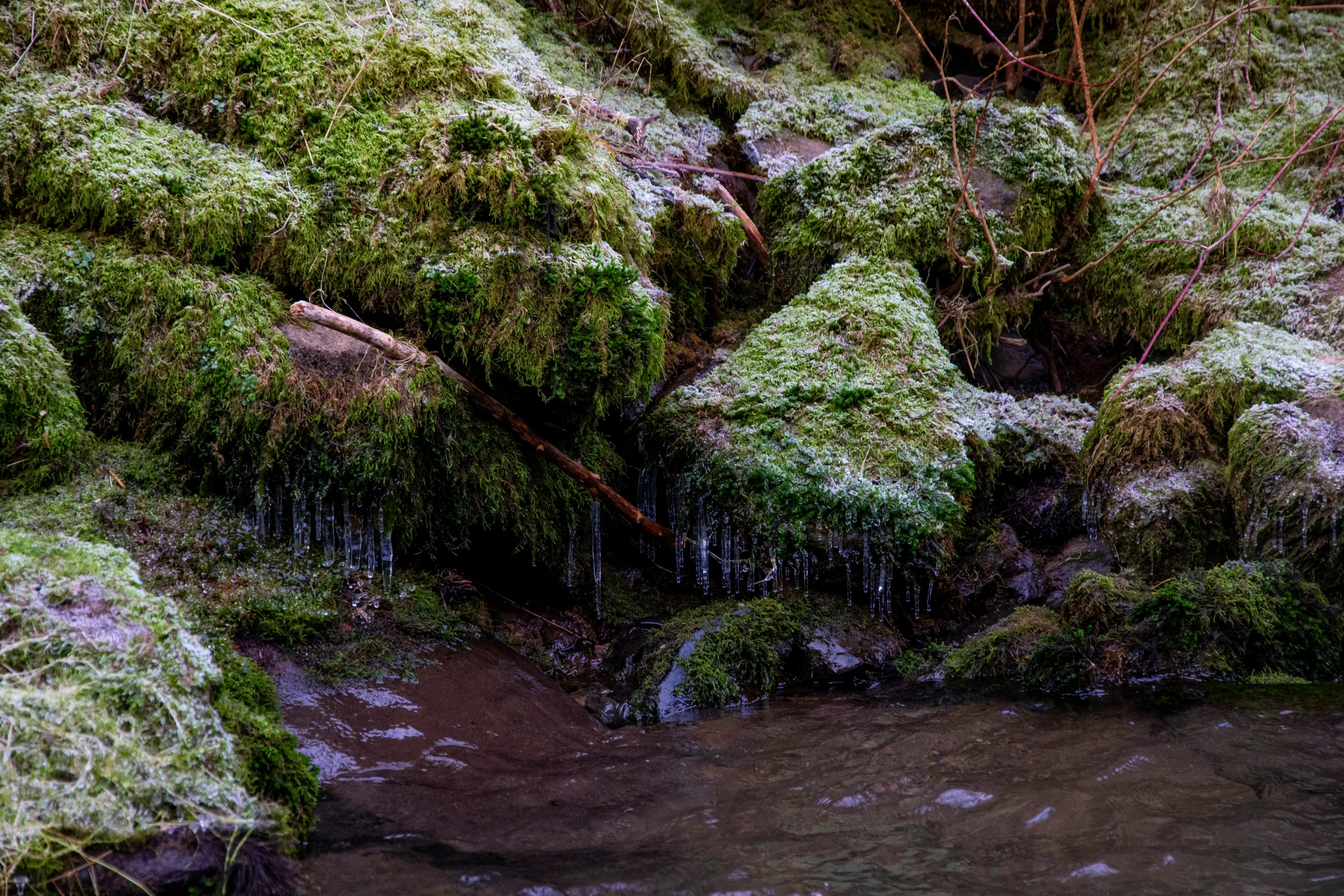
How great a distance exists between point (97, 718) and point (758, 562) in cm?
334

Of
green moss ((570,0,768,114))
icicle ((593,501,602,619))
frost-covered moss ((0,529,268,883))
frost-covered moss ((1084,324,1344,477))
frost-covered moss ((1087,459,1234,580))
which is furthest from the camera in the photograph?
green moss ((570,0,768,114))

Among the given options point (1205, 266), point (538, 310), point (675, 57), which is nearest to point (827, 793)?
point (538, 310)

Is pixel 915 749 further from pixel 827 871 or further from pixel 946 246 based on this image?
pixel 946 246

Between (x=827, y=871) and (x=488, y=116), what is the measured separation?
4.03m

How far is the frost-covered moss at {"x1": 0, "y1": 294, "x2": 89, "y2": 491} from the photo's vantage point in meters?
3.75

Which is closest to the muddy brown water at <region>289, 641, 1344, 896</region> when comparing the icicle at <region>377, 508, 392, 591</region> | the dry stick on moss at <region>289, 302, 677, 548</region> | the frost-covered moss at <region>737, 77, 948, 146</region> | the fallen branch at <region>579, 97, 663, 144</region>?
the icicle at <region>377, 508, 392, 591</region>

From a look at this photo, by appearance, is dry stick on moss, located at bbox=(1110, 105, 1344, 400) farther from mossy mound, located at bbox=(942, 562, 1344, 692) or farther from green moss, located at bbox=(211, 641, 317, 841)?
green moss, located at bbox=(211, 641, 317, 841)

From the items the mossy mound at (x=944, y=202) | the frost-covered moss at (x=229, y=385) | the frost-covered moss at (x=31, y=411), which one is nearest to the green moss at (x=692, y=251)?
the mossy mound at (x=944, y=202)

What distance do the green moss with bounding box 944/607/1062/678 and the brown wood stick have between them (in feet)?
10.6

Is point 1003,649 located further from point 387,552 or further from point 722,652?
point 387,552

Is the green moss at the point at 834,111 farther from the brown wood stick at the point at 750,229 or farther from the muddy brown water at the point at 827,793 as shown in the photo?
the muddy brown water at the point at 827,793

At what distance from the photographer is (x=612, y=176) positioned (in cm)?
499

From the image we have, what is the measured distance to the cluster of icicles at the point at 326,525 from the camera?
13.6 feet

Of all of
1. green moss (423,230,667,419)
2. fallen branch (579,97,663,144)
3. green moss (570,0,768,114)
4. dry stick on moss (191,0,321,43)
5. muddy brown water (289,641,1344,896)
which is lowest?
muddy brown water (289,641,1344,896)
